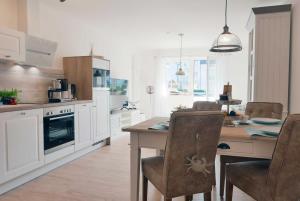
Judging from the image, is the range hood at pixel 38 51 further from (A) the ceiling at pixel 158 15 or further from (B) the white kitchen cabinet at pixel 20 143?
(B) the white kitchen cabinet at pixel 20 143

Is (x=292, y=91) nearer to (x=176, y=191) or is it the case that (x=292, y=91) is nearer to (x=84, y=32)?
(x=176, y=191)

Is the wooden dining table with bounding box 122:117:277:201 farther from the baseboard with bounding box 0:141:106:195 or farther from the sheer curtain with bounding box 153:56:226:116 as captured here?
the sheer curtain with bounding box 153:56:226:116

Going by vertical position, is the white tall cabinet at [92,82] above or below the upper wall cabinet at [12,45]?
below

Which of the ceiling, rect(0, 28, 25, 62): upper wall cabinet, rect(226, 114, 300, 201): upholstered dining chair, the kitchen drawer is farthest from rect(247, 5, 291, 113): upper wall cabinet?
rect(0, 28, 25, 62): upper wall cabinet

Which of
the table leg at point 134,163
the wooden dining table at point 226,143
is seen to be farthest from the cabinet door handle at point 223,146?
the table leg at point 134,163

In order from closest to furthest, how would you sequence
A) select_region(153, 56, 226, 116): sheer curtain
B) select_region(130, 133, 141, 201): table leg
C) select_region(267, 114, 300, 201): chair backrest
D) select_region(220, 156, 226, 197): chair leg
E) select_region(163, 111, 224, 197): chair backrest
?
select_region(267, 114, 300, 201): chair backrest < select_region(163, 111, 224, 197): chair backrest < select_region(130, 133, 141, 201): table leg < select_region(220, 156, 226, 197): chair leg < select_region(153, 56, 226, 116): sheer curtain

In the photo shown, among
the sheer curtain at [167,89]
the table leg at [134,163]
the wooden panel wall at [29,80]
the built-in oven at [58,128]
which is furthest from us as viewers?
the sheer curtain at [167,89]

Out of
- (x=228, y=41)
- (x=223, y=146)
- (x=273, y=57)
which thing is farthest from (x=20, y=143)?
(x=273, y=57)

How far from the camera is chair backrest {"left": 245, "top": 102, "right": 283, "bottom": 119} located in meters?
2.80

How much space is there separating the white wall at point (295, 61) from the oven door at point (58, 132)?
322 centimetres

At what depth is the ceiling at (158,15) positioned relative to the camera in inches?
148

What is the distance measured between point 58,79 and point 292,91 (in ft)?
12.4

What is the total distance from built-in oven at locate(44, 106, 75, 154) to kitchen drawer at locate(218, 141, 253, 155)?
2399mm

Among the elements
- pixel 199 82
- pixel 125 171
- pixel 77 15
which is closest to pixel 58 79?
pixel 77 15
